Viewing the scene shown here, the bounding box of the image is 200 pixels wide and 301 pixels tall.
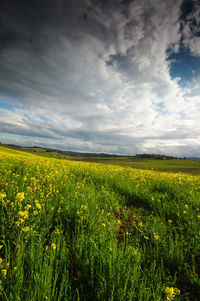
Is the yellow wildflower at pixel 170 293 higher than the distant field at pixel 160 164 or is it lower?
higher

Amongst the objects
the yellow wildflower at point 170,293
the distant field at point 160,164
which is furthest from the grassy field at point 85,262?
the distant field at point 160,164

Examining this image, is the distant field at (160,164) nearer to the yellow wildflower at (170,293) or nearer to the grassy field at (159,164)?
the grassy field at (159,164)

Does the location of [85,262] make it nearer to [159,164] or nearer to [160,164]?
[159,164]

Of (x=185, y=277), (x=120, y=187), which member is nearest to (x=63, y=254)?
(x=185, y=277)

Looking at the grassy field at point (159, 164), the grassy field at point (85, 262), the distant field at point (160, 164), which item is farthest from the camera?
the distant field at point (160, 164)

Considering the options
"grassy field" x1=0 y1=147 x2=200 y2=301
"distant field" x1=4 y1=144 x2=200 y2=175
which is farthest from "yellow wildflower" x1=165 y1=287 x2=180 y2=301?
"distant field" x1=4 y1=144 x2=200 y2=175

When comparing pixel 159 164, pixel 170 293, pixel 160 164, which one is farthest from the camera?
pixel 160 164

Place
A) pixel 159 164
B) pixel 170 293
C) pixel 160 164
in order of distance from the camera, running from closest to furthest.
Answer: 1. pixel 170 293
2. pixel 159 164
3. pixel 160 164

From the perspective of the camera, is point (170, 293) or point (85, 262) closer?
point (170, 293)

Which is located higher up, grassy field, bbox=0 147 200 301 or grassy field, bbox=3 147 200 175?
grassy field, bbox=0 147 200 301

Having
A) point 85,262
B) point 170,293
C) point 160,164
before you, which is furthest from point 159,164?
point 85,262

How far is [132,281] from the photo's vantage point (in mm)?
1555

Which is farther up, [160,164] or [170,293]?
[170,293]

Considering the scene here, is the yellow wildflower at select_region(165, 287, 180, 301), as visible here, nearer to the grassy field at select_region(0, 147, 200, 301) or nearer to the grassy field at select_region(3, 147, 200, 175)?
the grassy field at select_region(0, 147, 200, 301)
